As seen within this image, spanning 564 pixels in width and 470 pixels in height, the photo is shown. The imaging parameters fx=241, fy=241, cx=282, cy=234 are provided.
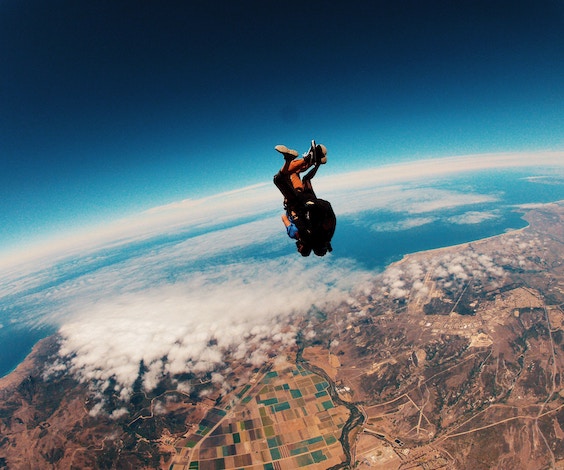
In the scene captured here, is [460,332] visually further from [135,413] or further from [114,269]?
[114,269]

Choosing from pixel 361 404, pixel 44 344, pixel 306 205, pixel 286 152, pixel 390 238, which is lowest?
pixel 361 404

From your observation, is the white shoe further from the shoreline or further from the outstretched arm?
the shoreline

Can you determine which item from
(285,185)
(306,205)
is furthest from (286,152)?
(306,205)

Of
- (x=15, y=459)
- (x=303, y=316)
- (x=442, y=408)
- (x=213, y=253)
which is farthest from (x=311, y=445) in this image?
(x=213, y=253)

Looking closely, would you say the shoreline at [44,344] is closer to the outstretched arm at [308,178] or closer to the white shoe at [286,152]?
the outstretched arm at [308,178]

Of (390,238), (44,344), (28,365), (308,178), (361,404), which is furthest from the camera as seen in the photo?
(390,238)

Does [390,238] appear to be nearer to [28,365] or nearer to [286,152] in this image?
[286,152]
